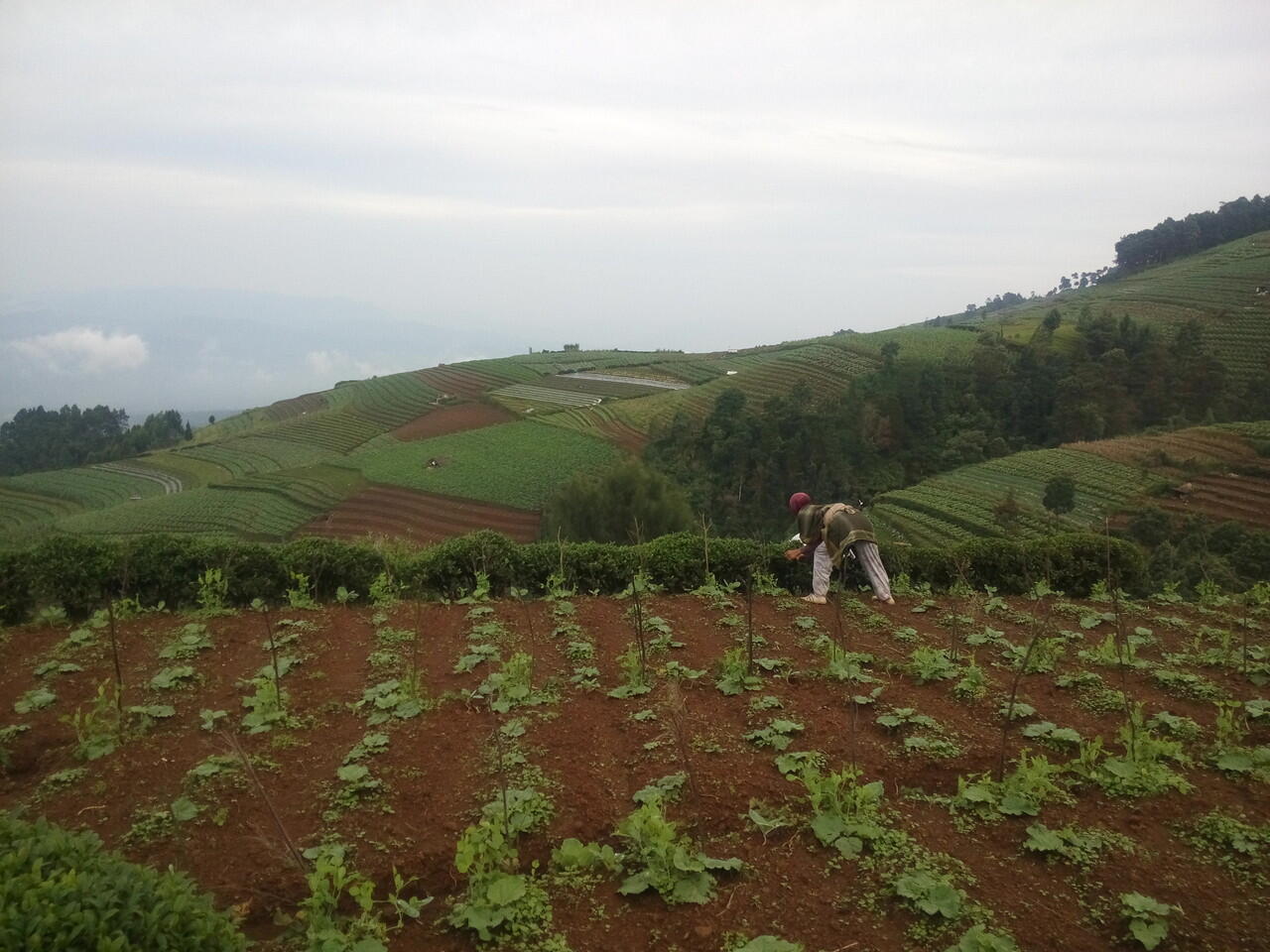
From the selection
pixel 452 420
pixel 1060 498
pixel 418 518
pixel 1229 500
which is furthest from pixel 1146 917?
pixel 452 420

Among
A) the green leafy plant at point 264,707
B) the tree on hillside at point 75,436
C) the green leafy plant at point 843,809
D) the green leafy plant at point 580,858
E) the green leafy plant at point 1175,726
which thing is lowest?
the green leafy plant at point 1175,726

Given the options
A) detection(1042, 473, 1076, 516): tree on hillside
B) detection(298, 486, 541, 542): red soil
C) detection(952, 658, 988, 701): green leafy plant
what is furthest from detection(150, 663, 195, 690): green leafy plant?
detection(1042, 473, 1076, 516): tree on hillside

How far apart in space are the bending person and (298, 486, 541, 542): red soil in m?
28.1

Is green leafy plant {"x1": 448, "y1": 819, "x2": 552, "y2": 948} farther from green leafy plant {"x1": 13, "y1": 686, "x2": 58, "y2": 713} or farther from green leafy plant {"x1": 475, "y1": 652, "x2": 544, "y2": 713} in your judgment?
green leafy plant {"x1": 13, "y1": 686, "x2": 58, "y2": 713}

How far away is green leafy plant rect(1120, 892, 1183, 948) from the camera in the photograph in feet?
12.4

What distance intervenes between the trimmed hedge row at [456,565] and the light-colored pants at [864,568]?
0.76m

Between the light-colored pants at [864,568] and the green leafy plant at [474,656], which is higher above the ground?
the green leafy plant at [474,656]

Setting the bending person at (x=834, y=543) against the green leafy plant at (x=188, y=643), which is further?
the bending person at (x=834, y=543)

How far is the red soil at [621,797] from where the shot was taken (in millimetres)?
4078

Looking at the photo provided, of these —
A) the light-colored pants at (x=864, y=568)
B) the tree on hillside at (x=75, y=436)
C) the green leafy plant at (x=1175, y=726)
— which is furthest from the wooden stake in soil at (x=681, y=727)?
the tree on hillside at (x=75, y=436)

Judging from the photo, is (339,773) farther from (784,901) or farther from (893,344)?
(893,344)

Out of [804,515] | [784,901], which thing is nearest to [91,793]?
[784,901]

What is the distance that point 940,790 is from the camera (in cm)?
546

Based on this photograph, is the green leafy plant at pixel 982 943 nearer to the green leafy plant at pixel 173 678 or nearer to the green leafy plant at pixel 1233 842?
the green leafy plant at pixel 1233 842
